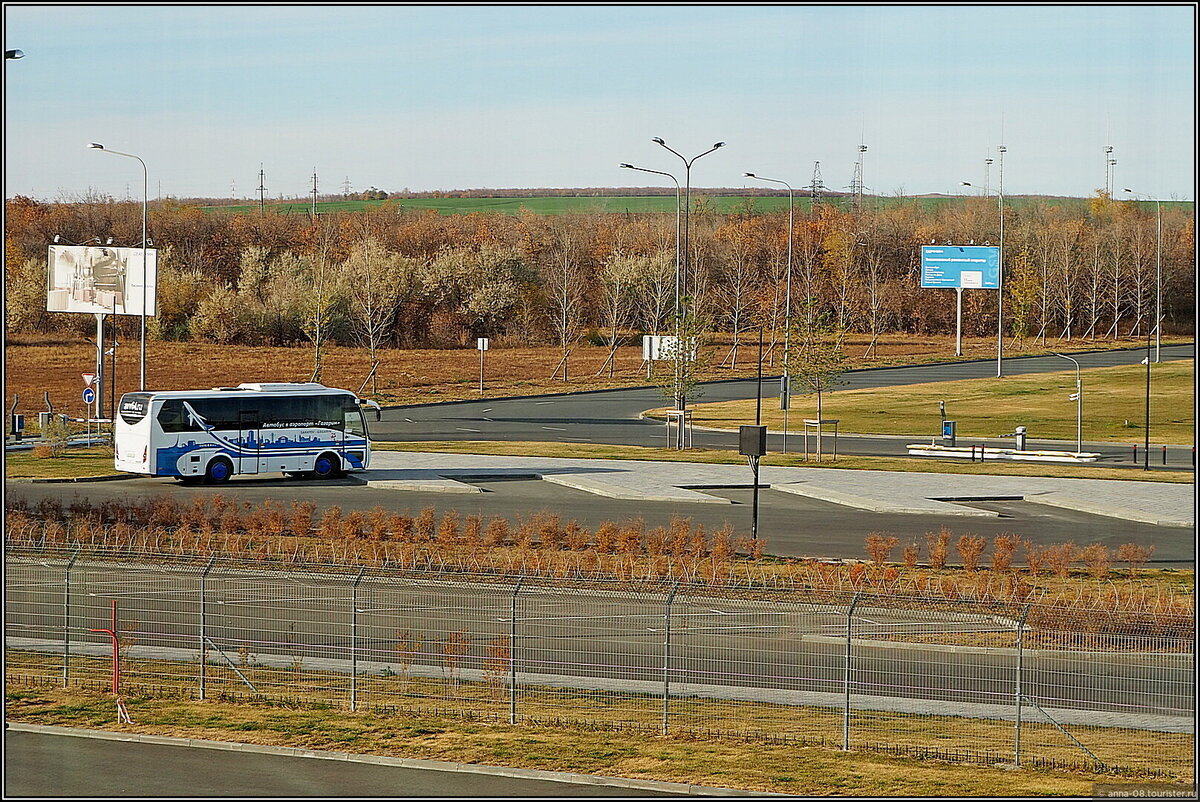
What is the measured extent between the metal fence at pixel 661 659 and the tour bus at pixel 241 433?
13.0 metres

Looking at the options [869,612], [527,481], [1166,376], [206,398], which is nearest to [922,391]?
[1166,376]

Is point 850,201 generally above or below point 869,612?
above

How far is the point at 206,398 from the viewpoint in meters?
32.9

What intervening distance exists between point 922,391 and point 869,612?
47392 millimetres

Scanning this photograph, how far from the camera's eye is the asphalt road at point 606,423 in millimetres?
43719

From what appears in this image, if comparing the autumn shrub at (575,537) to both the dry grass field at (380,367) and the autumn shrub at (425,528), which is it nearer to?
the autumn shrub at (425,528)

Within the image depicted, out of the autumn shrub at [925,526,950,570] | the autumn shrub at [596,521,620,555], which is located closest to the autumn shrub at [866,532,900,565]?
the autumn shrub at [925,526,950,570]

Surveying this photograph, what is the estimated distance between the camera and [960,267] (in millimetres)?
86188

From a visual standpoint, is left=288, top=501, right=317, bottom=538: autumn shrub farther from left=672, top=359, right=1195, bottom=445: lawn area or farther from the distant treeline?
the distant treeline

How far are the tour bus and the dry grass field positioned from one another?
22199 mm

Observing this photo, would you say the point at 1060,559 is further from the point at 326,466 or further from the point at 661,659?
the point at 326,466

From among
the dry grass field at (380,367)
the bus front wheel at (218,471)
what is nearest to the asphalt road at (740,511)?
the bus front wheel at (218,471)

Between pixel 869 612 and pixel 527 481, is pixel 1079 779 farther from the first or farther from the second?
pixel 527 481

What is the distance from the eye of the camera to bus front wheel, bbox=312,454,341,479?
34.2 m
